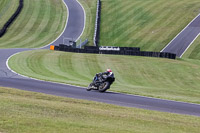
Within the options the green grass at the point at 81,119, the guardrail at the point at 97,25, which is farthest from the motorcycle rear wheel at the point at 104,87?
the guardrail at the point at 97,25

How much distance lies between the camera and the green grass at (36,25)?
65938 millimetres

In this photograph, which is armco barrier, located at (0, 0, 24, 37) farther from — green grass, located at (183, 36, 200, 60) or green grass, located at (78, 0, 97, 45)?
green grass, located at (183, 36, 200, 60)

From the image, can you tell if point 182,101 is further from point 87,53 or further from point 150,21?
point 150,21

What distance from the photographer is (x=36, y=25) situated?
7469 cm

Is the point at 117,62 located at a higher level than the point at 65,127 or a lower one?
lower

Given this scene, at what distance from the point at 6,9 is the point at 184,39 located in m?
34.6

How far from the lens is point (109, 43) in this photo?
67.6 metres

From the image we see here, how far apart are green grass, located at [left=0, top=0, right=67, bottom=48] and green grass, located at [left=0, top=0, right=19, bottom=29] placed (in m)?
1.61

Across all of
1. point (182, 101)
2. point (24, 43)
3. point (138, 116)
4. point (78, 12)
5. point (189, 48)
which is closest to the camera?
point (138, 116)

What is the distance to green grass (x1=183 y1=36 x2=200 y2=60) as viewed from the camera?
5741 cm

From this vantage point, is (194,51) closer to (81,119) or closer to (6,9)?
(6,9)

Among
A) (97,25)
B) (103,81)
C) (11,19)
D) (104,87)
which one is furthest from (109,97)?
Answer: (11,19)

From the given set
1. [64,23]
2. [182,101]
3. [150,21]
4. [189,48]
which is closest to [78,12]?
[64,23]

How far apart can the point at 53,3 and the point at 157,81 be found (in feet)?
182
